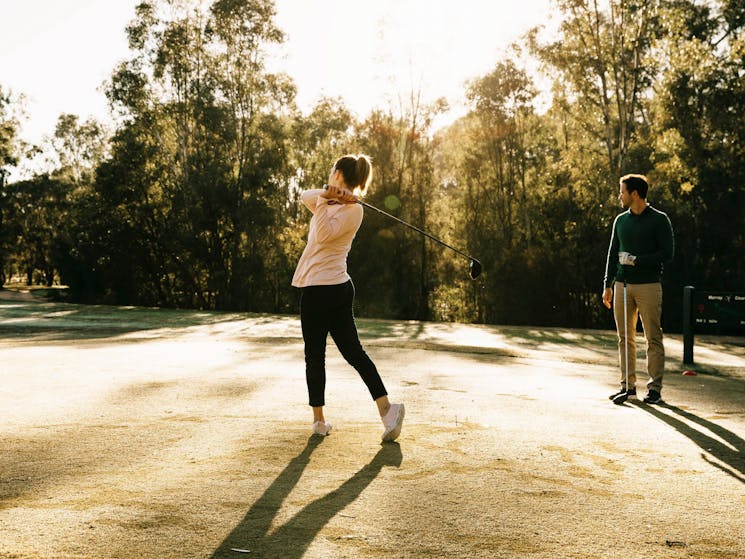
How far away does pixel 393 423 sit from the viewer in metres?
5.34

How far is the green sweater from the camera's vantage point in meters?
7.55

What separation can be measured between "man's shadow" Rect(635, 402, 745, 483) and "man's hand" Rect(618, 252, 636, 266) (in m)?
1.38

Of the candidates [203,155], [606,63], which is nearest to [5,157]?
[203,155]

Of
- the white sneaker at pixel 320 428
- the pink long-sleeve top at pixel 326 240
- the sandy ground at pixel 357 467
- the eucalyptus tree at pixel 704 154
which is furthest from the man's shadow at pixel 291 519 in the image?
the eucalyptus tree at pixel 704 154

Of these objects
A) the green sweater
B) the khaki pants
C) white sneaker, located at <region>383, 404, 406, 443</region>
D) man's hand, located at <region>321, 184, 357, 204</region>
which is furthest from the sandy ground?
man's hand, located at <region>321, 184, 357, 204</region>

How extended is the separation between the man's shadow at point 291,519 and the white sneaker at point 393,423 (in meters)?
0.52

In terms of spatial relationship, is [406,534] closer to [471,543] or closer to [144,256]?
[471,543]

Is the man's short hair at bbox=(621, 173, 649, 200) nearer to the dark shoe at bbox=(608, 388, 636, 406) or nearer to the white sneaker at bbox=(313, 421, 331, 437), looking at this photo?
the dark shoe at bbox=(608, 388, 636, 406)

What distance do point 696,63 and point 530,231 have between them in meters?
8.64

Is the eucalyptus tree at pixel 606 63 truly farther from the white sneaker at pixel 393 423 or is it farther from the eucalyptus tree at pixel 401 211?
the white sneaker at pixel 393 423

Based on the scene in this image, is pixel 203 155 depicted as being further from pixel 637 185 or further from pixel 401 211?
pixel 637 185

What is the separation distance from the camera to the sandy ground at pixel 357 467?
3367mm

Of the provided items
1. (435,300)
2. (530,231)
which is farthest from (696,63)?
(435,300)

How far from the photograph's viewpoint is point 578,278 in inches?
987
